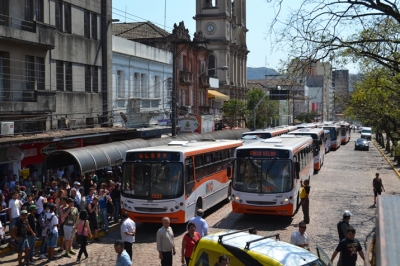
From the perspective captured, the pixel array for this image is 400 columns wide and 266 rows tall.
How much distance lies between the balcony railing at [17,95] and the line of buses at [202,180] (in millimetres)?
7728

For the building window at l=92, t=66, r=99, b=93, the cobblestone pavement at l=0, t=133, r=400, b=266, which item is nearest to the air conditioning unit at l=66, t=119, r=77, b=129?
the building window at l=92, t=66, r=99, b=93

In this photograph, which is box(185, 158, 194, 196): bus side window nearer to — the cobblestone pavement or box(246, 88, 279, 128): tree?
the cobblestone pavement

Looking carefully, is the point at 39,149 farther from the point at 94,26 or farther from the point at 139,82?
the point at 139,82

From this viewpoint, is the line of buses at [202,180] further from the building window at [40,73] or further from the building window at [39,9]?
the building window at [39,9]

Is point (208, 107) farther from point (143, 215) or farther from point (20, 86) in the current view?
point (143, 215)

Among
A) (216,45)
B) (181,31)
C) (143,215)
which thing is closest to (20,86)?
(143,215)

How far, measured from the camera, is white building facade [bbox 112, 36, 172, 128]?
36.2 m

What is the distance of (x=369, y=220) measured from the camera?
827 inches

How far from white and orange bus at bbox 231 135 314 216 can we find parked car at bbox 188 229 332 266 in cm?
939

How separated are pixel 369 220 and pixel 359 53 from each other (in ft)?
22.9

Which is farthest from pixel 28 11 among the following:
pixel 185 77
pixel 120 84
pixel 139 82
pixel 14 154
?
pixel 185 77

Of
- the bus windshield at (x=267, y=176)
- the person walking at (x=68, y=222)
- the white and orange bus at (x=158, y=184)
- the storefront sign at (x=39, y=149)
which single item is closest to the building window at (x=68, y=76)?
the storefront sign at (x=39, y=149)

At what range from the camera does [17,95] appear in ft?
79.6

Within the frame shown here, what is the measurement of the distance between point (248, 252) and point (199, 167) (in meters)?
11.1
